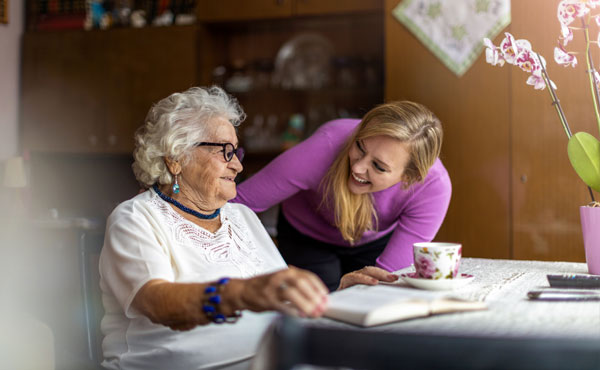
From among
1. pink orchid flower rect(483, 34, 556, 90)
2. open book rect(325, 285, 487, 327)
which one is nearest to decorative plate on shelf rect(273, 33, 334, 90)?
pink orchid flower rect(483, 34, 556, 90)

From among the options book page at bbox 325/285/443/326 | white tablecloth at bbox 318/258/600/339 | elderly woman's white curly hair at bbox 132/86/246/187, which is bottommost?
white tablecloth at bbox 318/258/600/339

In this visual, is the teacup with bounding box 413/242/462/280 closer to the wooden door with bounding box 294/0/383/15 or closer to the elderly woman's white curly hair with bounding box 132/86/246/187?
the elderly woman's white curly hair with bounding box 132/86/246/187

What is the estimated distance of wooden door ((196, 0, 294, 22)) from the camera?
354cm

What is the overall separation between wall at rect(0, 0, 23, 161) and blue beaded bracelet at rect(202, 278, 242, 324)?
364cm

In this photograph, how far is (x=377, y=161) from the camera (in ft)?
5.58

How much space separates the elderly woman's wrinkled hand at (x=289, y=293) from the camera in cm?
78

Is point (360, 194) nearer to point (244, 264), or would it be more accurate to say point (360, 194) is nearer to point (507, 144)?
point (244, 264)

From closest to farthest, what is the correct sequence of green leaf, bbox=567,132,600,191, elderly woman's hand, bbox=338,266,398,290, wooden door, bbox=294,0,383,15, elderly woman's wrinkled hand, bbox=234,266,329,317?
elderly woman's wrinkled hand, bbox=234,266,329,317 < elderly woman's hand, bbox=338,266,398,290 < green leaf, bbox=567,132,600,191 < wooden door, bbox=294,0,383,15

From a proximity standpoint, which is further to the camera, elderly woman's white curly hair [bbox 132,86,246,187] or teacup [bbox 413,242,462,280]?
elderly woman's white curly hair [bbox 132,86,246,187]

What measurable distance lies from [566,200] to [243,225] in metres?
1.94

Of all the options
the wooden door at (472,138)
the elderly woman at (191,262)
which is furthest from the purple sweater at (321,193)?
the wooden door at (472,138)

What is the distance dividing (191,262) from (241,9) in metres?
2.63

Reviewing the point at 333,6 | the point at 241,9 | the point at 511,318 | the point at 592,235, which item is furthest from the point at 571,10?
the point at 241,9

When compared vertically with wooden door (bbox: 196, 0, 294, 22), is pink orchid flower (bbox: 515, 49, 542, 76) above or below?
below
